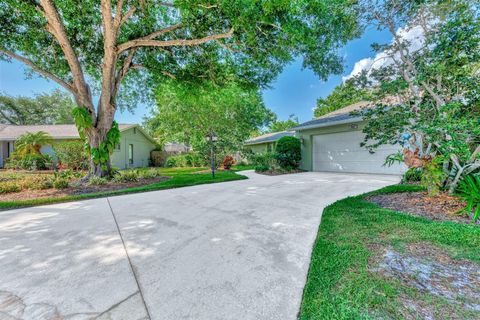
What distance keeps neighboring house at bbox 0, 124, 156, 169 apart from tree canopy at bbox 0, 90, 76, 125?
1152 cm

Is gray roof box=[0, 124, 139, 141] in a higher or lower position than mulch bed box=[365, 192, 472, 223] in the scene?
higher

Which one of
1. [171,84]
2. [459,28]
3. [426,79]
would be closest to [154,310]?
[426,79]

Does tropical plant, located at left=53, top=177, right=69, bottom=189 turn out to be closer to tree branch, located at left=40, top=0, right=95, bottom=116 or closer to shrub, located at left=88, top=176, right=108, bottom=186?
shrub, located at left=88, top=176, right=108, bottom=186

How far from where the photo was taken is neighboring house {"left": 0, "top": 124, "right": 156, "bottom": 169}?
14.6 metres

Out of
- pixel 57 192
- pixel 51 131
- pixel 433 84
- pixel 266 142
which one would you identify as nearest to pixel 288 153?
pixel 266 142

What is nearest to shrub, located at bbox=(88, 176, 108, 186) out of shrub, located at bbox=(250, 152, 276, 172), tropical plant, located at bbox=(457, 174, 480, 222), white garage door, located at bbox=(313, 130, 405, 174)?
shrub, located at bbox=(250, 152, 276, 172)

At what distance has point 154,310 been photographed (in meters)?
1.56

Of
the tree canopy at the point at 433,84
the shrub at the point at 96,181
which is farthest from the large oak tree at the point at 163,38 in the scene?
the tree canopy at the point at 433,84

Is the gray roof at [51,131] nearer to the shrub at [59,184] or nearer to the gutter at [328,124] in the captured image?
the shrub at [59,184]

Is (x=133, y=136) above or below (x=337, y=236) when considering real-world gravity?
above

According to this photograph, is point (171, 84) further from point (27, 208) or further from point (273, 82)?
point (27, 208)

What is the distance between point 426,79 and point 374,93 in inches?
34.2

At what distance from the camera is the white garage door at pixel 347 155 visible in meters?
8.59

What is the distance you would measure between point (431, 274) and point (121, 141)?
1692 centimetres
